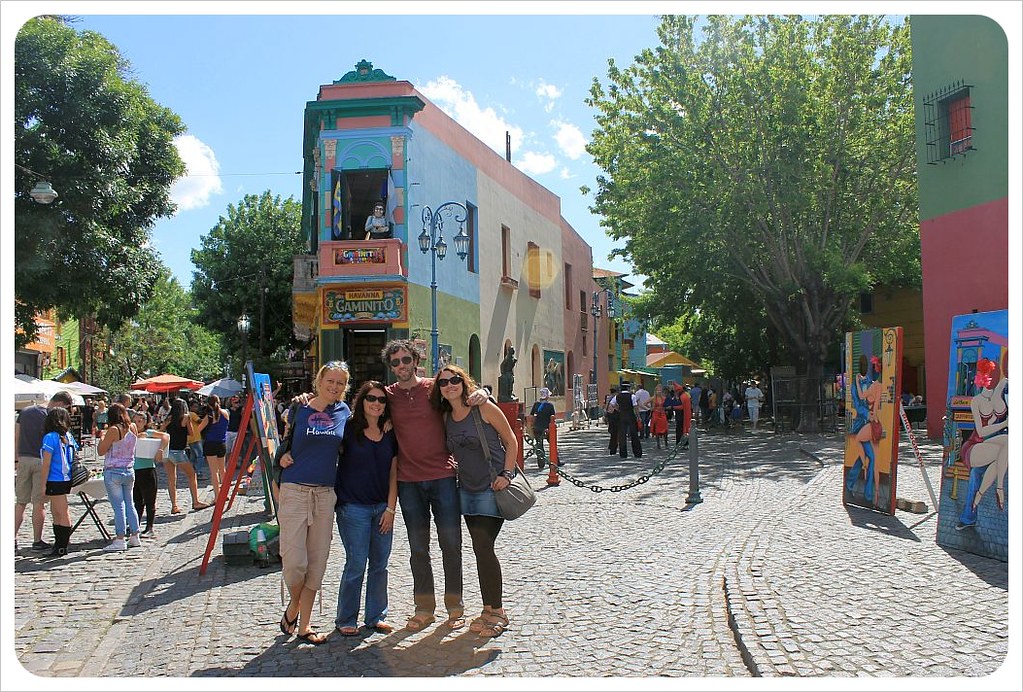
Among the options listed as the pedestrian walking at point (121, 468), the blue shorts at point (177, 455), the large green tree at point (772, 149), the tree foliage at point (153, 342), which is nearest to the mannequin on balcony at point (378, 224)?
the large green tree at point (772, 149)

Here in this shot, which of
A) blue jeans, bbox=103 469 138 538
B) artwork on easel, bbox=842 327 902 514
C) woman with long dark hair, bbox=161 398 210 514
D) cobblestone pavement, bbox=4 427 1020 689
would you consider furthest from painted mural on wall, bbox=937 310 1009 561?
woman with long dark hair, bbox=161 398 210 514

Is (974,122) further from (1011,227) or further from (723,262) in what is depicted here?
(1011,227)

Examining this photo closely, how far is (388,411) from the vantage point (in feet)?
18.3

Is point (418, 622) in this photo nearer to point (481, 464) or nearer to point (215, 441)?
point (481, 464)

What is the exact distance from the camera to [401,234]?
22.5 m

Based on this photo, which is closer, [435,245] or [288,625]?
[288,625]

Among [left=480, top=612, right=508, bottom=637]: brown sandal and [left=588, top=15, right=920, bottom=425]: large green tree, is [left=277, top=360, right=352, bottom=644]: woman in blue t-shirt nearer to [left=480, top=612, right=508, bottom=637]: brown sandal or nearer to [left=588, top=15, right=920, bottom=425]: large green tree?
[left=480, top=612, right=508, bottom=637]: brown sandal

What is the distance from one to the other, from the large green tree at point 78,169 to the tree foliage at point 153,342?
2017 cm

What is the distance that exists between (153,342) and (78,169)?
35804mm

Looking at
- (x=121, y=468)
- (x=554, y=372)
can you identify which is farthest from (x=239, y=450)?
(x=554, y=372)

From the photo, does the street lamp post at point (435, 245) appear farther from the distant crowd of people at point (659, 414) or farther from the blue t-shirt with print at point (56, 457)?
the blue t-shirt with print at point (56, 457)

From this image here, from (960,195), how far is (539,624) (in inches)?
631

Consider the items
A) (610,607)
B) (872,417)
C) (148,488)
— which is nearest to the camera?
(610,607)

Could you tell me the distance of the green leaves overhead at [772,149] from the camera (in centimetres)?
2236
